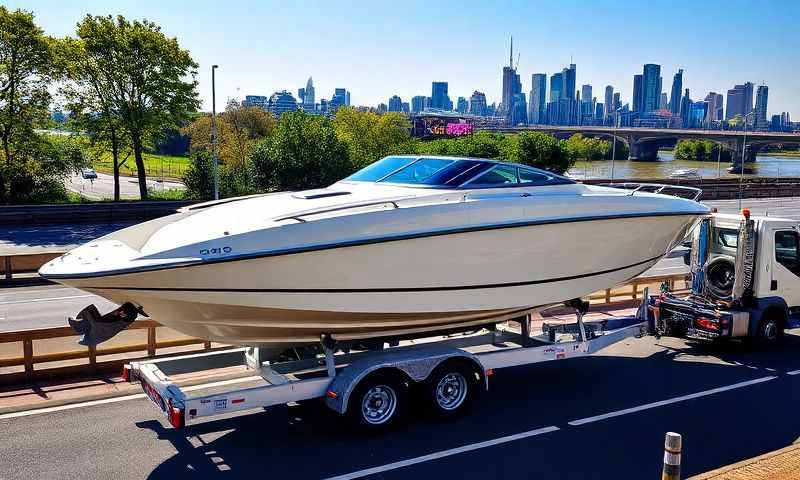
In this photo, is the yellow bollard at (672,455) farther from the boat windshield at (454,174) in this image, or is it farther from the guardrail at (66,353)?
the guardrail at (66,353)

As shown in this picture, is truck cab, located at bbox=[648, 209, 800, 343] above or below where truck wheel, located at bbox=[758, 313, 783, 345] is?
above

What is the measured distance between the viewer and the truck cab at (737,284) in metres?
11.2

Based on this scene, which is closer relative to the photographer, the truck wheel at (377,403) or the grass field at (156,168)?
the truck wheel at (377,403)

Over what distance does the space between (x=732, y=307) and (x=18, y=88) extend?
32.9 metres

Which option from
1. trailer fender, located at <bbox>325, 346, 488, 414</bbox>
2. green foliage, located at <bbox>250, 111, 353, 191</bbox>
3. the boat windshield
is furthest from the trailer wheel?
green foliage, located at <bbox>250, 111, 353, 191</bbox>

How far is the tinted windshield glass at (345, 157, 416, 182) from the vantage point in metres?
9.90

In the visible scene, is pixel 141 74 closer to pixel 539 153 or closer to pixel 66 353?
pixel 539 153

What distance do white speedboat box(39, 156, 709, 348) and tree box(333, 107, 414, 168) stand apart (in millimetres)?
40786

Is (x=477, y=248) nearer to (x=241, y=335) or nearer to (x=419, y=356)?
(x=419, y=356)

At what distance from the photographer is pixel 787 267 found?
11.7 m

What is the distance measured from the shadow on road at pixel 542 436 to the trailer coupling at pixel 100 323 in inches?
48.4

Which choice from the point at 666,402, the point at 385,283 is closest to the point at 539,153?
the point at 666,402

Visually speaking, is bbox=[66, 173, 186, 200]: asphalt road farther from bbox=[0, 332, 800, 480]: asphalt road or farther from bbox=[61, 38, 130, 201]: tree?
bbox=[0, 332, 800, 480]: asphalt road

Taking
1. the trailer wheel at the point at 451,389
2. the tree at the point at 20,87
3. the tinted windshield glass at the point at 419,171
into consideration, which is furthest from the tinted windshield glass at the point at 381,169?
the tree at the point at 20,87
